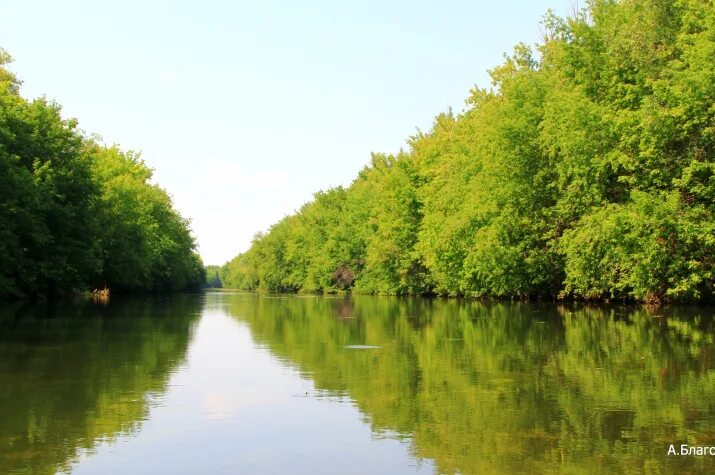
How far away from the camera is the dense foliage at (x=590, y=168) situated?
31406 millimetres

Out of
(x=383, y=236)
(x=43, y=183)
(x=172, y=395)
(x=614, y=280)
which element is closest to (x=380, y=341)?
(x=172, y=395)

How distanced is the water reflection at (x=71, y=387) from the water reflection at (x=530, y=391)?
9.95 feet

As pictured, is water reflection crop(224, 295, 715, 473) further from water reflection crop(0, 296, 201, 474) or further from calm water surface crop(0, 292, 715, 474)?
water reflection crop(0, 296, 201, 474)

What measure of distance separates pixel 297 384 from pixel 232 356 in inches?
219

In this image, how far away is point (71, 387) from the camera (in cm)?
1274

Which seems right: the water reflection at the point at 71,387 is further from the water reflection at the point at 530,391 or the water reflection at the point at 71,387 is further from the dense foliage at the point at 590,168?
the dense foliage at the point at 590,168

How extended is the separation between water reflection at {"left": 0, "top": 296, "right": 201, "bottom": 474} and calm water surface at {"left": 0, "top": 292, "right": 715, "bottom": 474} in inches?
1.7

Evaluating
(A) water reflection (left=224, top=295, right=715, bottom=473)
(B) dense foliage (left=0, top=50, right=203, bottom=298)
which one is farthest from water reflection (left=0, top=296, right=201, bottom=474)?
(B) dense foliage (left=0, top=50, right=203, bottom=298)

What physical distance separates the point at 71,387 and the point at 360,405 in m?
4.96

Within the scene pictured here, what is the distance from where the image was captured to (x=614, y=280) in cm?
4000

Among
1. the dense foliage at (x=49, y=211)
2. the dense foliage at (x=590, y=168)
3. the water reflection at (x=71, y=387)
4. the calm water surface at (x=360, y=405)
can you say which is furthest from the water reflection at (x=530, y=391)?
the dense foliage at (x=49, y=211)

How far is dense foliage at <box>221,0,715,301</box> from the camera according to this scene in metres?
31.4

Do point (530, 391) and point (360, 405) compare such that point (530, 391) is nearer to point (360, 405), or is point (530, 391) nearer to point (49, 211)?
point (360, 405)

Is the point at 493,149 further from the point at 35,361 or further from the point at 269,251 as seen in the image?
the point at 269,251
